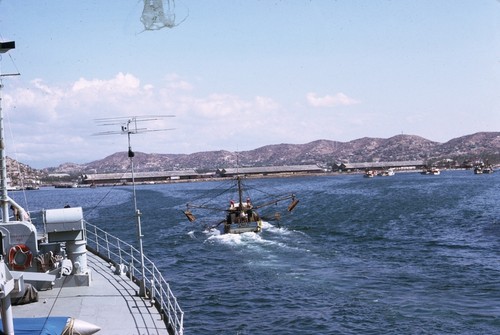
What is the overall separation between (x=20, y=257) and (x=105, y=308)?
491 cm

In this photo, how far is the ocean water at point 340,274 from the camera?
2522 centimetres

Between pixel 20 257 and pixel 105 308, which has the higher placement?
pixel 20 257

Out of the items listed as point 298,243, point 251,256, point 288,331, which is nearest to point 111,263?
point 288,331

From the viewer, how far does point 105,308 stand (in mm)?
16453

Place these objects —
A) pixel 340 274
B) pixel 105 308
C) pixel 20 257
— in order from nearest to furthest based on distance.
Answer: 1. pixel 105 308
2. pixel 20 257
3. pixel 340 274

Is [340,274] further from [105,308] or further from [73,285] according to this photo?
[105,308]

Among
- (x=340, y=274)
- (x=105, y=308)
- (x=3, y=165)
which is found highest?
(x=3, y=165)

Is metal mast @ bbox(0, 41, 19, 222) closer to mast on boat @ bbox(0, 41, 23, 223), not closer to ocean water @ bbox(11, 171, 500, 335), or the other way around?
mast on boat @ bbox(0, 41, 23, 223)

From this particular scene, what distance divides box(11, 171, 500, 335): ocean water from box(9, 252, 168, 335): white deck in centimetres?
433

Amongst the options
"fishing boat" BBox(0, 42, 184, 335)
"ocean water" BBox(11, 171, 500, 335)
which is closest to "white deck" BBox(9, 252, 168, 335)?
"fishing boat" BBox(0, 42, 184, 335)

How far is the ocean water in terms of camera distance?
25.2 m

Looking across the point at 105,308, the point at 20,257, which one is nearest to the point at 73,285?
the point at 20,257

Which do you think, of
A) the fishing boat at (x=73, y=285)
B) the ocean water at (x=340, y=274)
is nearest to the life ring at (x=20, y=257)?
the fishing boat at (x=73, y=285)

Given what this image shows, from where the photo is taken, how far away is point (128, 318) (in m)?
15.6
